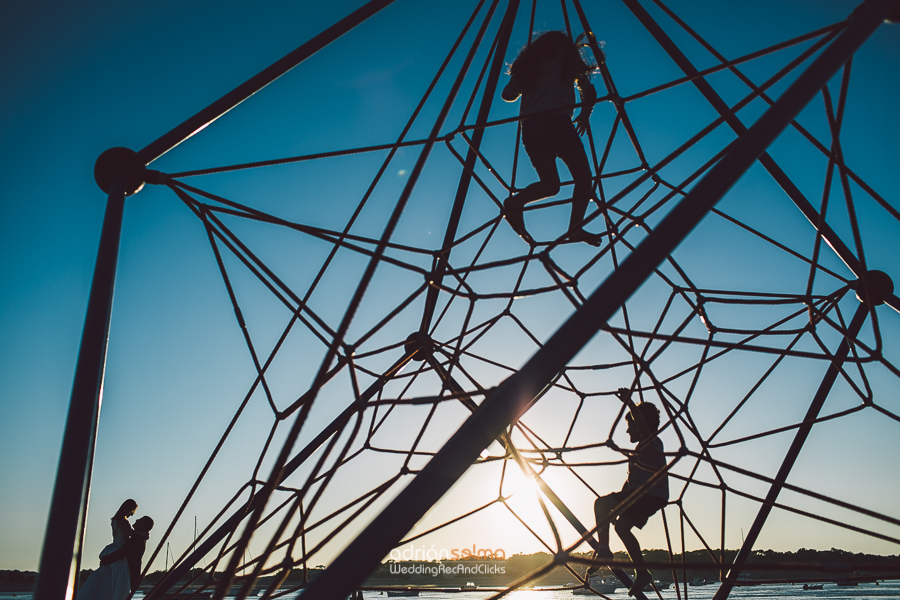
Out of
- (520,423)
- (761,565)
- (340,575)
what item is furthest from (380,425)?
(340,575)

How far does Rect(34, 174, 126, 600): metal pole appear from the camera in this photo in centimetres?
212

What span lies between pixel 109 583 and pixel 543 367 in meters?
5.51

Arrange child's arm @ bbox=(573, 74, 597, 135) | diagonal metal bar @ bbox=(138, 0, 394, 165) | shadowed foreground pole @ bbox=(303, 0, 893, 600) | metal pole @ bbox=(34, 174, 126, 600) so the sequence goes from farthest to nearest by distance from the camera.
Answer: child's arm @ bbox=(573, 74, 597, 135)
diagonal metal bar @ bbox=(138, 0, 394, 165)
metal pole @ bbox=(34, 174, 126, 600)
shadowed foreground pole @ bbox=(303, 0, 893, 600)

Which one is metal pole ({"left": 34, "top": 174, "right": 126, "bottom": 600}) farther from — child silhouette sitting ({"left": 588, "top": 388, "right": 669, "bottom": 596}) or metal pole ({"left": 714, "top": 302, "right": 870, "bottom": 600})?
metal pole ({"left": 714, "top": 302, "right": 870, "bottom": 600})

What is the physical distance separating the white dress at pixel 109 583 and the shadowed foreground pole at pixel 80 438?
11.8ft

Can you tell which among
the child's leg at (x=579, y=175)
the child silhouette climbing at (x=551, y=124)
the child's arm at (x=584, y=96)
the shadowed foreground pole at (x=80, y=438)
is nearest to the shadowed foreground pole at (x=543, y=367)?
the shadowed foreground pole at (x=80, y=438)

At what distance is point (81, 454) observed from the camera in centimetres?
230

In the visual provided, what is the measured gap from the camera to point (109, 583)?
213 inches

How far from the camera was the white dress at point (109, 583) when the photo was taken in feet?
17.7

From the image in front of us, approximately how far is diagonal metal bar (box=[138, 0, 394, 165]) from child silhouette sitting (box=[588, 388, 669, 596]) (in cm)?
394

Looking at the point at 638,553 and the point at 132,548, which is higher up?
the point at 132,548

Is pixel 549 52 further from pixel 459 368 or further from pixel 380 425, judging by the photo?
pixel 380 425

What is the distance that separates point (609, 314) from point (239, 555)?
154cm

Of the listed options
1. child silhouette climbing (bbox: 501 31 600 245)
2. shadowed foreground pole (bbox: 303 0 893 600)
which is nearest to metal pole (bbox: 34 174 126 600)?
shadowed foreground pole (bbox: 303 0 893 600)
